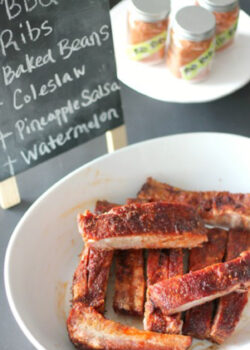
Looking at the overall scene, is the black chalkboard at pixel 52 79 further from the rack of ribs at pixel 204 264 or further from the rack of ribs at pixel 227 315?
the rack of ribs at pixel 227 315

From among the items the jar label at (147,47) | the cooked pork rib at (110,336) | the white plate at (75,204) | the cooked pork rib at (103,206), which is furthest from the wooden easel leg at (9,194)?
the jar label at (147,47)

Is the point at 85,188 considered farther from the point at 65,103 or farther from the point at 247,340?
the point at 247,340

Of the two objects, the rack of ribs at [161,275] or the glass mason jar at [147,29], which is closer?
the rack of ribs at [161,275]

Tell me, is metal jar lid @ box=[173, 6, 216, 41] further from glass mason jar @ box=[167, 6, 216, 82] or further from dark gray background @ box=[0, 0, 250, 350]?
dark gray background @ box=[0, 0, 250, 350]

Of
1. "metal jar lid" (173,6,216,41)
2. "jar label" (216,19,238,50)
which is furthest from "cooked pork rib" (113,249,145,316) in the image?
"jar label" (216,19,238,50)

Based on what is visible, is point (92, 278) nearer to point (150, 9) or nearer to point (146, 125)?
point (146, 125)
